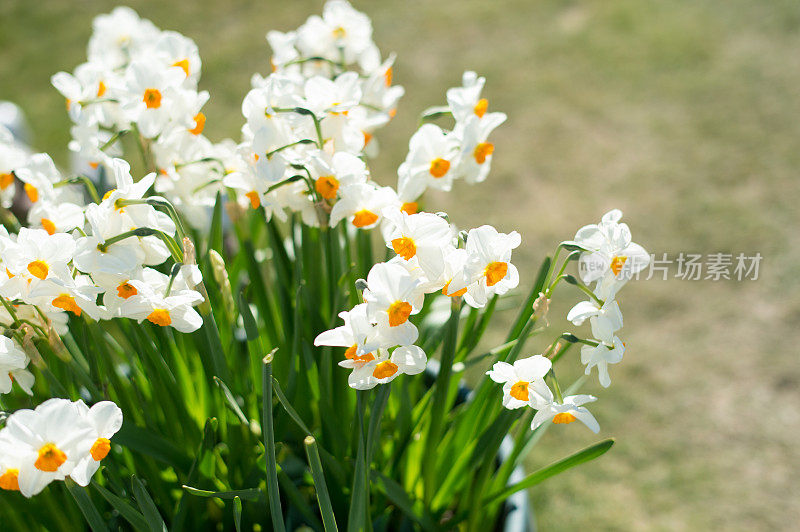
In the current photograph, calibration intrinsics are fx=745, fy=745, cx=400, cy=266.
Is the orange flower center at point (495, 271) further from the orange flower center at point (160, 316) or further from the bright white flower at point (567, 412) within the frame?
the orange flower center at point (160, 316)

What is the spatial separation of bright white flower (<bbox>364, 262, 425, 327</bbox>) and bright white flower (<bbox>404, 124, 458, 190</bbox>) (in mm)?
235

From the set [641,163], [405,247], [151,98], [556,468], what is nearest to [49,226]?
[151,98]

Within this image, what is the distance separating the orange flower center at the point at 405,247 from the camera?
0.67 m

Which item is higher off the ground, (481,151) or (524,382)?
(481,151)

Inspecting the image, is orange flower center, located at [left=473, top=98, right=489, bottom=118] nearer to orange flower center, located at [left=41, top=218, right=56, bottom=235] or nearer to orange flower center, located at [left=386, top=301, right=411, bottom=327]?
orange flower center, located at [left=386, top=301, right=411, bottom=327]

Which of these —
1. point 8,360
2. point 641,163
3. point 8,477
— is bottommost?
point 8,477

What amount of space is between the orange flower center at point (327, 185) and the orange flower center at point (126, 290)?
0.70 feet

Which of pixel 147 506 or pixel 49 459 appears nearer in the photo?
pixel 49 459

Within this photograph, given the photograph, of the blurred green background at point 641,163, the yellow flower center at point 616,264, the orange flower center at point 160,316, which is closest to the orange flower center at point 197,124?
the orange flower center at point 160,316

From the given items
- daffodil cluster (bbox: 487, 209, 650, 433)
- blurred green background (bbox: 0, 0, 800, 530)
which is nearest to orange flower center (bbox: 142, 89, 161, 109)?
daffodil cluster (bbox: 487, 209, 650, 433)

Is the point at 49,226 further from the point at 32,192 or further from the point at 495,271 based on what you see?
the point at 495,271

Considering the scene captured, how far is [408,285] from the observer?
2.08 feet

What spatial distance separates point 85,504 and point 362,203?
389 millimetres

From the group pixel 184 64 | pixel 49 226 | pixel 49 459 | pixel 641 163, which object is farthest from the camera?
pixel 641 163
